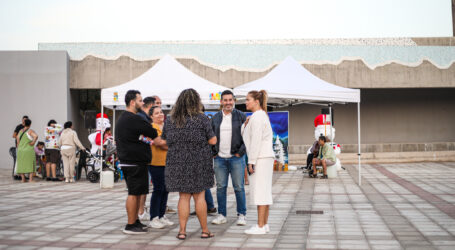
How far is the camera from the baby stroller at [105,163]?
40.3ft

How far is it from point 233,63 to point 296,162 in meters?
4.73

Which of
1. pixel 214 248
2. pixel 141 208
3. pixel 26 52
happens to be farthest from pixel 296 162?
pixel 214 248

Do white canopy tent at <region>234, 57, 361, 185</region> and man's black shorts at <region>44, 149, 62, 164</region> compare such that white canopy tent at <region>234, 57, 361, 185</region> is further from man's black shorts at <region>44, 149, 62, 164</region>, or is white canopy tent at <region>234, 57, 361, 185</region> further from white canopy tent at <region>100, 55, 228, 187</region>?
man's black shorts at <region>44, 149, 62, 164</region>

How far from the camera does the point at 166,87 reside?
11.7 m

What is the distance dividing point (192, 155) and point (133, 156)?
0.75m

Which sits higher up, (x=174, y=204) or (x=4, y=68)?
(x=4, y=68)

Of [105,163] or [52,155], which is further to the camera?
[52,155]

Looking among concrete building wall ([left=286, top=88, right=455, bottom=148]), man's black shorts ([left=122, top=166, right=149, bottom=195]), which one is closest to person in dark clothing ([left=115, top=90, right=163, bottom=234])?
man's black shorts ([left=122, top=166, right=149, bottom=195])

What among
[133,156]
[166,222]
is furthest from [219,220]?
[133,156]

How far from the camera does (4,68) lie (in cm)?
1891

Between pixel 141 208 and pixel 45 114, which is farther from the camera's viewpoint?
pixel 45 114

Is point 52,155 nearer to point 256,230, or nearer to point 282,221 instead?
point 282,221

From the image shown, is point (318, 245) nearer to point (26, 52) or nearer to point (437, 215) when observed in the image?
point (437, 215)

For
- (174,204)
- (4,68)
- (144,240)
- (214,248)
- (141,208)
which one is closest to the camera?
(214,248)
